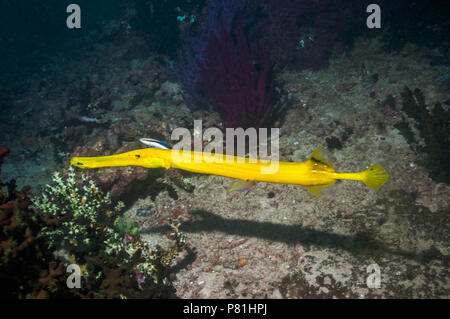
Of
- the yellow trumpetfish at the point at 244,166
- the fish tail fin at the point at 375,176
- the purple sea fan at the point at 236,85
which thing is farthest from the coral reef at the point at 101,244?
the purple sea fan at the point at 236,85

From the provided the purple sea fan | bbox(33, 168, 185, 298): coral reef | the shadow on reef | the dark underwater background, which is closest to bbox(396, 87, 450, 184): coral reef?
the dark underwater background

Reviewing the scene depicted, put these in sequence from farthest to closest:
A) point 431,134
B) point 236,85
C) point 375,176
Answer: point 236,85 < point 431,134 < point 375,176

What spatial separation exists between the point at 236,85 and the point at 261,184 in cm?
318

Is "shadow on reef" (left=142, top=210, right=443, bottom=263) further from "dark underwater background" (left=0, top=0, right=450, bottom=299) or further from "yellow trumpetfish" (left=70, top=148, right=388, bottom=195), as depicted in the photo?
"yellow trumpetfish" (left=70, top=148, right=388, bottom=195)

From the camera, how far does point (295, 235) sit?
13.5 ft

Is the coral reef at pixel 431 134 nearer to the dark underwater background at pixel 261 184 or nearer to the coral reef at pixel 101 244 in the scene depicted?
the dark underwater background at pixel 261 184

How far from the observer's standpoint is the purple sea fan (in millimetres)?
6586

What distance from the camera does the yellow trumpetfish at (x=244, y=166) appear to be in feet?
9.20

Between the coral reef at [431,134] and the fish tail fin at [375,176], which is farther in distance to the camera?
the coral reef at [431,134]

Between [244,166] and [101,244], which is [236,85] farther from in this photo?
[101,244]

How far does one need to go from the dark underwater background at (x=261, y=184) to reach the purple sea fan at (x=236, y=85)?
0.13 ft

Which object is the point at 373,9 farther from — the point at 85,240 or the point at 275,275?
the point at 85,240

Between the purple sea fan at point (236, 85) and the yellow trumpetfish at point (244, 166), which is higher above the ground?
the purple sea fan at point (236, 85)

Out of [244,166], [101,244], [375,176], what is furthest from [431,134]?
[101,244]
